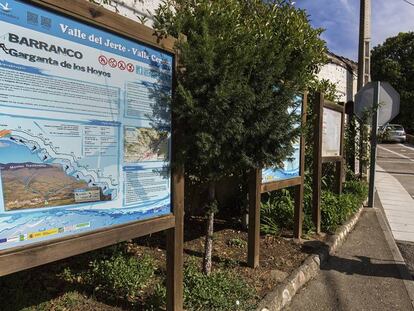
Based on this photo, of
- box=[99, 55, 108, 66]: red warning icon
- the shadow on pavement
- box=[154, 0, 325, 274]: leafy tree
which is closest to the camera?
box=[99, 55, 108, 66]: red warning icon

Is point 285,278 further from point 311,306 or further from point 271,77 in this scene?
point 271,77

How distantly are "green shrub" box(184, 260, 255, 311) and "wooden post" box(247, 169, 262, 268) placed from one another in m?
0.50

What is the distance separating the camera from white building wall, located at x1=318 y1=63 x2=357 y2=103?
41.8 feet

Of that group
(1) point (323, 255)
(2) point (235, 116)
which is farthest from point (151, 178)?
(1) point (323, 255)

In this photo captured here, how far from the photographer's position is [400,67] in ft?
160

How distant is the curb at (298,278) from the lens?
13.6 feet

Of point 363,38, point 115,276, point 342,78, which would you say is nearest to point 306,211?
point 115,276

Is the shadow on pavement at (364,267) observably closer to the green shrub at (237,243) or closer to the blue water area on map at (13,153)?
the green shrub at (237,243)

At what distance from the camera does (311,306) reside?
4500 mm

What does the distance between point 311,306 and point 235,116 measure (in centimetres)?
216

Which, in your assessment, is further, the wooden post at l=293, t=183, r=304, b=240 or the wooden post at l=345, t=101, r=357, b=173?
the wooden post at l=345, t=101, r=357, b=173

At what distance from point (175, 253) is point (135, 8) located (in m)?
2.91

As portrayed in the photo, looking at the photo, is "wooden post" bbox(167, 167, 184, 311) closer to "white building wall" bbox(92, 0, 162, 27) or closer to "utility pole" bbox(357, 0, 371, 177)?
"white building wall" bbox(92, 0, 162, 27)

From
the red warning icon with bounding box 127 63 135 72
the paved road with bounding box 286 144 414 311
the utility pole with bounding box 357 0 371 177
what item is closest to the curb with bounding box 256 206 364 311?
the paved road with bounding box 286 144 414 311
